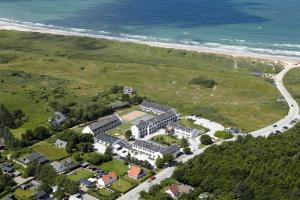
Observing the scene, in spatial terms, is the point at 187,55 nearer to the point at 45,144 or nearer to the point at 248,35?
the point at 248,35

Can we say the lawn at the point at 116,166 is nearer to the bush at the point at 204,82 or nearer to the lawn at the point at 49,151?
the lawn at the point at 49,151

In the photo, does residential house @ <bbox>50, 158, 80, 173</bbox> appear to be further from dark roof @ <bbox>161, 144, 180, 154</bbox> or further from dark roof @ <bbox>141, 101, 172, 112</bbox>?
dark roof @ <bbox>141, 101, 172, 112</bbox>

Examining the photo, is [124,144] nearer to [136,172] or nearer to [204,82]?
[136,172]

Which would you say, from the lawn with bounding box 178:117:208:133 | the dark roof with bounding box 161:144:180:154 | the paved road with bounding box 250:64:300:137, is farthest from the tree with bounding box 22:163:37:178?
the paved road with bounding box 250:64:300:137

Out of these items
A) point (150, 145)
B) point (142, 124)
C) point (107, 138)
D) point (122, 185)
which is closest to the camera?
point (122, 185)

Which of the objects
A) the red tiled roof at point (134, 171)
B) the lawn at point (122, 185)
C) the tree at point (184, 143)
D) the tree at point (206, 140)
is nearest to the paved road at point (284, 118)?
the tree at point (206, 140)

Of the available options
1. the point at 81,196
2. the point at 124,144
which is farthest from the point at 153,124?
the point at 81,196
